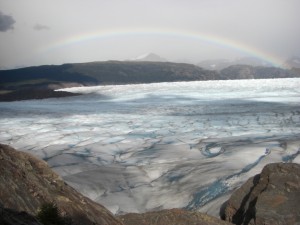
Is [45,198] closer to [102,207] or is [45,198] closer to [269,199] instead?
[102,207]

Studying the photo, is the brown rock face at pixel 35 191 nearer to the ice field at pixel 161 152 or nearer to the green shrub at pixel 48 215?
the green shrub at pixel 48 215

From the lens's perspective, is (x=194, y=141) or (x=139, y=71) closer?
(x=194, y=141)

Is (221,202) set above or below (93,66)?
below

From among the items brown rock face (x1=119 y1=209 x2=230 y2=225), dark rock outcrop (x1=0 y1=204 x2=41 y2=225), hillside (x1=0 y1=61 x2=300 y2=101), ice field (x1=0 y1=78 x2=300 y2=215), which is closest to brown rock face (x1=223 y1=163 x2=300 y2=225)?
brown rock face (x1=119 y1=209 x2=230 y2=225)

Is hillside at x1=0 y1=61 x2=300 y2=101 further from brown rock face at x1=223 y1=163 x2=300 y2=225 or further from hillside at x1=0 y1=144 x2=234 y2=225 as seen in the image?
hillside at x1=0 y1=144 x2=234 y2=225

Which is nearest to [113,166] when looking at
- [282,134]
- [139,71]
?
[282,134]

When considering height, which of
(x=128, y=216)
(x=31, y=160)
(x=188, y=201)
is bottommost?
(x=188, y=201)

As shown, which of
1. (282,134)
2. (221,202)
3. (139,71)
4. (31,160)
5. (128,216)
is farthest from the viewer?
(139,71)

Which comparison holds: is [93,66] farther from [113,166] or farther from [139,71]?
[113,166]

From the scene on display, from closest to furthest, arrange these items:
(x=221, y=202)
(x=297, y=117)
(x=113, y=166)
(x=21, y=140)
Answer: (x=221, y=202) < (x=113, y=166) < (x=21, y=140) < (x=297, y=117)
